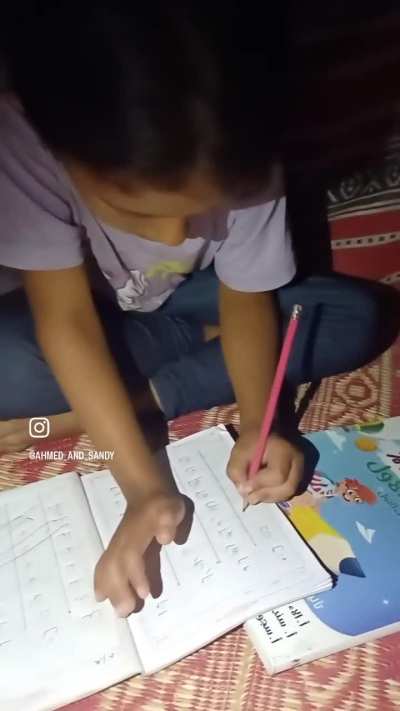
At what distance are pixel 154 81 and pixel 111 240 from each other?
0.25m

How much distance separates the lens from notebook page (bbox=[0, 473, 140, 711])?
461 mm

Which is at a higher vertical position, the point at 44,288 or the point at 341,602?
the point at 44,288

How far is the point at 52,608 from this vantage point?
1.63 feet

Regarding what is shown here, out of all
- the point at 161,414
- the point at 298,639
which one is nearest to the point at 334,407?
the point at 161,414

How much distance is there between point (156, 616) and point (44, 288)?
25 cm

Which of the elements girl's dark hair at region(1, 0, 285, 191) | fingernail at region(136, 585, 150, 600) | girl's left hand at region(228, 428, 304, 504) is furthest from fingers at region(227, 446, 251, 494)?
girl's dark hair at region(1, 0, 285, 191)

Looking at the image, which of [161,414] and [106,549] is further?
[161,414]

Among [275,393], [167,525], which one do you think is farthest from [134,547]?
[275,393]

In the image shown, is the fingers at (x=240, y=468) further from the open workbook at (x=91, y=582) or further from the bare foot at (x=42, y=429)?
the bare foot at (x=42, y=429)

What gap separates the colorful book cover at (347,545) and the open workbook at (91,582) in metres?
0.02

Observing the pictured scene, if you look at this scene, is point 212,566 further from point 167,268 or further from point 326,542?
point 167,268

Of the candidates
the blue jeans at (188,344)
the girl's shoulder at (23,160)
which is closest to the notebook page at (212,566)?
the blue jeans at (188,344)

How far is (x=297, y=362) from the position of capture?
2.33 feet

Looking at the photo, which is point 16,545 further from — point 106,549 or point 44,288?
point 44,288
